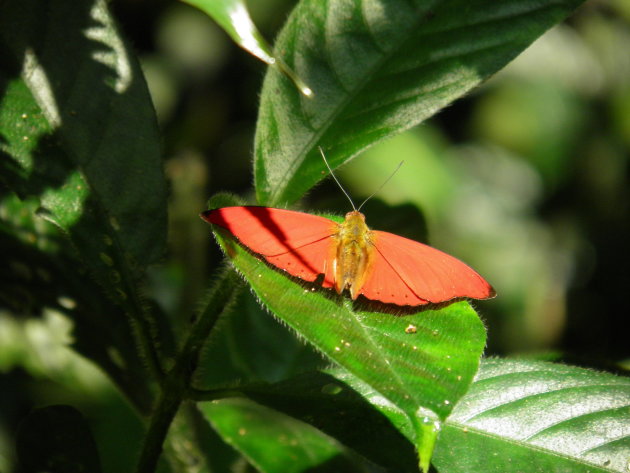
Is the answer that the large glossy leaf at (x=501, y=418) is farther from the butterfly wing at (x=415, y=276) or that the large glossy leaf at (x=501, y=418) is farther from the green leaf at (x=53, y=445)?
the green leaf at (x=53, y=445)

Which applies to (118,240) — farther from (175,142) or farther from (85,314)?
(175,142)

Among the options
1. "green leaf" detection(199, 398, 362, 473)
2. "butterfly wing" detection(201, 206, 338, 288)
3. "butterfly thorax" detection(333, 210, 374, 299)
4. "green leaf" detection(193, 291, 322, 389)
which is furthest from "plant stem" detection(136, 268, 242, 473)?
"green leaf" detection(193, 291, 322, 389)

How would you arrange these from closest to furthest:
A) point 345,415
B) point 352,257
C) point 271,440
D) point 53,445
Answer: point 345,415 < point 53,445 < point 352,257 < point 271,440

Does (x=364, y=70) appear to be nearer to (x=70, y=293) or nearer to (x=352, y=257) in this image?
(x=352, y=257)

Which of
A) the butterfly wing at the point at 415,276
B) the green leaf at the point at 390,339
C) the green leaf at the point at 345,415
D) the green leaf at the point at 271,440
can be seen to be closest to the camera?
the green leaf at the point at 390,339

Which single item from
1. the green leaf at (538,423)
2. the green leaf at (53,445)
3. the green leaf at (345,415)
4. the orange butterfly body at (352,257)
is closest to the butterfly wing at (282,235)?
the orange butterfly body at (352,257)

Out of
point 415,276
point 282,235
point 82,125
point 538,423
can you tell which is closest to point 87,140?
point 82,125
